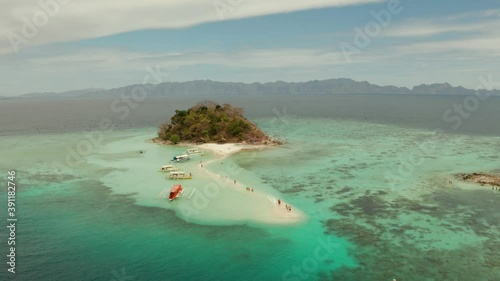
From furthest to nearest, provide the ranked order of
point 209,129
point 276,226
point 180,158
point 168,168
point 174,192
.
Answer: point 209,129 → point 180,158 → point 168,168 → point 174,192 → point 276,226

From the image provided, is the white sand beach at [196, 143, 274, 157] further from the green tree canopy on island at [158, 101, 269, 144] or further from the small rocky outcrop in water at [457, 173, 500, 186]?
the small rocky outcrop in water at [457, 173, 500, 186]

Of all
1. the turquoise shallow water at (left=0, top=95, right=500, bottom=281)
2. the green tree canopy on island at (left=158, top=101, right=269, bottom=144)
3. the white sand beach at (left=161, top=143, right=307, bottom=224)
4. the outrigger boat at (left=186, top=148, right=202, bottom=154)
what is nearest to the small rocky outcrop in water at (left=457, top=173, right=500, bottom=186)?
the turquoise shallow water at (left=0, top=95, right=500, bottom=281)

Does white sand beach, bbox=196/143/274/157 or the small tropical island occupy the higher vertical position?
the small tropical island

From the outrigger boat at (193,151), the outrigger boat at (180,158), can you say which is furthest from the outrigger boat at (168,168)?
the outrigger boat at (193,151)

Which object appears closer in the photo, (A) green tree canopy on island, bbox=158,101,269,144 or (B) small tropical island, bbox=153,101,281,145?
(B) small tropical island, bbox=153,101,281,145

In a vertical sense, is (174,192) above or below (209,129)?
below

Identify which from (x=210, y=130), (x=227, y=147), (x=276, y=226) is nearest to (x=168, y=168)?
(x=227, y=147)

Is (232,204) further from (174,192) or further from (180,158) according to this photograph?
(180,158)

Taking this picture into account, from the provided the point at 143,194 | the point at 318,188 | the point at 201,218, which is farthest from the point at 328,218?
the point at 143,194
